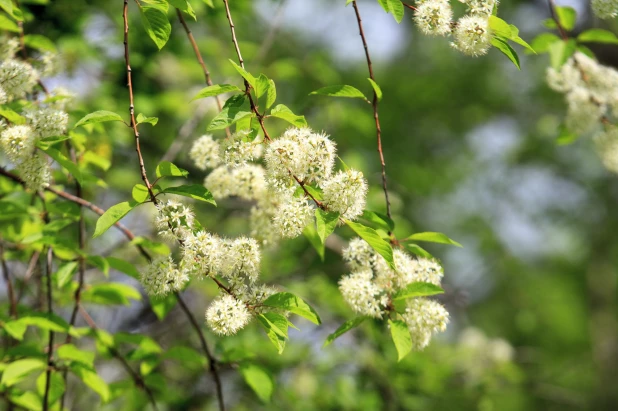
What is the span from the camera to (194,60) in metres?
4.64

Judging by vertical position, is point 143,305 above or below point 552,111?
above

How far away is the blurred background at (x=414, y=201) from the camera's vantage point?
4.53 metres

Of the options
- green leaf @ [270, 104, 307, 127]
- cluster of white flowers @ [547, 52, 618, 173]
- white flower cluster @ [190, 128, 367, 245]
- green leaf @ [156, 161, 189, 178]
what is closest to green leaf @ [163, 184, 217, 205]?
green leaf @ [156, 161, 189, 178]

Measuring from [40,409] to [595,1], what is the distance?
132 inches

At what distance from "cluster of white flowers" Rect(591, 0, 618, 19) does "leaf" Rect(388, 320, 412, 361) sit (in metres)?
1.80

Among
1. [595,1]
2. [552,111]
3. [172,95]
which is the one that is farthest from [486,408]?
[552,111]

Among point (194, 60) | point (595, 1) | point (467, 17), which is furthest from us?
point (194, 60)

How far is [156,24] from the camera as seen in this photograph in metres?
2.29

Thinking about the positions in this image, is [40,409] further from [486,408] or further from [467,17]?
[486,408]

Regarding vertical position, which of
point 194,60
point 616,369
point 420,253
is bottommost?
point 616,369

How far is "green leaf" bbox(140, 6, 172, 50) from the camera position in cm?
227

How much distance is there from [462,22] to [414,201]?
27.9 ft

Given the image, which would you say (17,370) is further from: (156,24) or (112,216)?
(156,24)

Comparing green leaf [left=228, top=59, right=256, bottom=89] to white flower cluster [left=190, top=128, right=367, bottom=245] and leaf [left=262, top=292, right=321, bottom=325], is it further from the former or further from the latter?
leaf [left=262, top=292, right=321, bottom=325]
